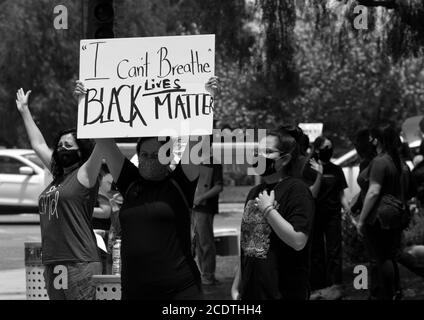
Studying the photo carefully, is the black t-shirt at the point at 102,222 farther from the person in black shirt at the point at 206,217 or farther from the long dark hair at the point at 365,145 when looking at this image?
the person in black shirt at the point at 206,217

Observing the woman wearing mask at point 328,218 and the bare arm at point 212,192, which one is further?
the bare arm at point 212,192

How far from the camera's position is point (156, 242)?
15.1 feet

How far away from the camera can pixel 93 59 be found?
16.6 ft

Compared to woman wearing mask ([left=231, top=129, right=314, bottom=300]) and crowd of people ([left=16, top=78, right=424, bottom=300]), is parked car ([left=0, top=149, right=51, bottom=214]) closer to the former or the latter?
crowd of people ([left=16, top=78, right=424, bottom=300])

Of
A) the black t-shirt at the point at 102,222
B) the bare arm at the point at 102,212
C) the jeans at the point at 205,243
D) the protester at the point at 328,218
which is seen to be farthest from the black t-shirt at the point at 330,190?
the bare arm at the point at 102,212

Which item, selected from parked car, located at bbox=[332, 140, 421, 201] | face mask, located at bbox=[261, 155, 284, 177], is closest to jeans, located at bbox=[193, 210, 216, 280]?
face mask, located at bbox=[261, 155, 284, 177]

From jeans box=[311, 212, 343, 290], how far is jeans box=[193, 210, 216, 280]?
1631 mm

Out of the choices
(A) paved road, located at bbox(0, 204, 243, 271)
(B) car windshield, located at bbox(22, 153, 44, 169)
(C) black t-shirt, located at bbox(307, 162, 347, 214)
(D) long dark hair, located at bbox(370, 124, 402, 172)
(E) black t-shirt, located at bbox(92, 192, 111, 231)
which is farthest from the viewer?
(B) car windshield, located at bbox(22, 153, 44, 169)

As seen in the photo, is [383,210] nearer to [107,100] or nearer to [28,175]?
[107,100]

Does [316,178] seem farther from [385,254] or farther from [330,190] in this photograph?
[385,254]

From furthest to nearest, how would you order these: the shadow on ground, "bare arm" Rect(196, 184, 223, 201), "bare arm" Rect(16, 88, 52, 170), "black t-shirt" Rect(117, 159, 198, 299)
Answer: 1. "bare arm" Rect(196, 184, 223, 201)
2. the shadow on ground
3. "bare arm" Rect(16, 88, 52, 170)
4. "black t-shirt" Rect(117, 159, 198, 299)

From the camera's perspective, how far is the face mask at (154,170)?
4.75m

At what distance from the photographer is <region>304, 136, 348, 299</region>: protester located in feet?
27.8

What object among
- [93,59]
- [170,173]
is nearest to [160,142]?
[170,173]
